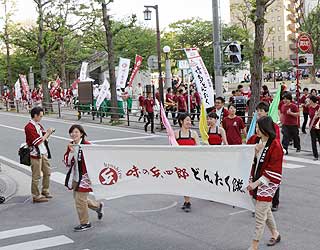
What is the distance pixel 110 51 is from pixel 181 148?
64.1 ft

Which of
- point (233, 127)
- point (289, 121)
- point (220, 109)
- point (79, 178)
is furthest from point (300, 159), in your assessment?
point (79, 178)

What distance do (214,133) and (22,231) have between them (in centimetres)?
355

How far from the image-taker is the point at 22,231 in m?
7.29

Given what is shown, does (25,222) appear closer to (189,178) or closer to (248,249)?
(189,178)

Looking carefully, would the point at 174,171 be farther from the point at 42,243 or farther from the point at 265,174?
the point at 42,243

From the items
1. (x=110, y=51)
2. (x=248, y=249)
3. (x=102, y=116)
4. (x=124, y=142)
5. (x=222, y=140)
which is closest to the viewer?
(x=248, y=249)

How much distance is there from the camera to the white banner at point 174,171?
6027 mm

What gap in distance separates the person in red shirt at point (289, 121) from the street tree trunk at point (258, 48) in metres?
3.03

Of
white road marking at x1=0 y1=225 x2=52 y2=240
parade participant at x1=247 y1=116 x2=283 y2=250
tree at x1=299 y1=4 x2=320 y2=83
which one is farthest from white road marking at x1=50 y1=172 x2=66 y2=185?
tree at x1=299 y1=4 x2=320 y2=83

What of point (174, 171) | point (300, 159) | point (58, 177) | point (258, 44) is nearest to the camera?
point (174, 171)

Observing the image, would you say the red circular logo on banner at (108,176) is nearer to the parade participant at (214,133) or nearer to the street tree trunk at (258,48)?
the parade participant at (214,133)

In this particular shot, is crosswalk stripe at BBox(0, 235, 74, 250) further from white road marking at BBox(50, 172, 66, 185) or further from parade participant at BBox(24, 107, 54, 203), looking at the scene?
white road marking at BBox(50, 172, 66, 185)

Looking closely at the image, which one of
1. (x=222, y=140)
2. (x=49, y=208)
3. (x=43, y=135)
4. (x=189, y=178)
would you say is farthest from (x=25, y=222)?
(x=222, y=140)

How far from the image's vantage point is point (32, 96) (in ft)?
129
